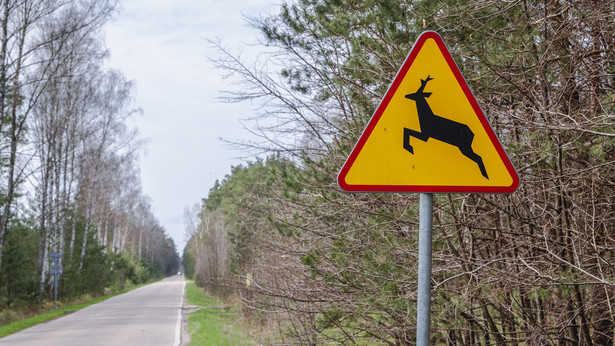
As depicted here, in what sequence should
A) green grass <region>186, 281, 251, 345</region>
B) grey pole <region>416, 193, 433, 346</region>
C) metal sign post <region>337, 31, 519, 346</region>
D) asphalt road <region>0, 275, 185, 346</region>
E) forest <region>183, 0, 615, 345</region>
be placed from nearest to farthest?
1. grey pole <region>416, 193, 433, 346</region>
2. metal sign post <region>337, 31, 519, 346</region>
3. forest <region>183, 0, 615, 345</region>
4. asphalt road <region>0, 275, 185, 346</region>
5. green grass <region>186, 281, 251, 345</region>

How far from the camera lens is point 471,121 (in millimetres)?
2662

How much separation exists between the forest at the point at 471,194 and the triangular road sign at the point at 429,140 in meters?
0.88

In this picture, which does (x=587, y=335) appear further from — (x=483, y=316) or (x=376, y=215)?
(x=376, y=215)

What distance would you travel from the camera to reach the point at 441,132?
2.67 meters

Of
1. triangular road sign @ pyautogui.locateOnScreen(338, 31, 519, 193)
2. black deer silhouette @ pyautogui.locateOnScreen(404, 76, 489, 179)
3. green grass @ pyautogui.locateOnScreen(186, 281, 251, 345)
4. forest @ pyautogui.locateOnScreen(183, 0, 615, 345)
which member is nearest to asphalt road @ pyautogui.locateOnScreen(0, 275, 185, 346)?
green grass @ pyautogui.locateOnScreen(186, 281, 251, 345)

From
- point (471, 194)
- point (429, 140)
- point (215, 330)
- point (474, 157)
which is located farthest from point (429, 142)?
point (215, 330)

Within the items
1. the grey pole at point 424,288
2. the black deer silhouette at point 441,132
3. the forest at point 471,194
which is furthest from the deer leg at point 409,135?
the forest at point 471,194

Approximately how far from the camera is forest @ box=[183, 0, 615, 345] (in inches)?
158

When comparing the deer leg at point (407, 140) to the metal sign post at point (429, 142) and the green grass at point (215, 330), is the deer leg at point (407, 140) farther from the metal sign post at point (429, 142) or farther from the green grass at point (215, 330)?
the green grass at point (215, 330)

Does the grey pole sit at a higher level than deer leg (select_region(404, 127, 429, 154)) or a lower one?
lower

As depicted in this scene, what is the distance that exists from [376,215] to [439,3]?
5.51 ft

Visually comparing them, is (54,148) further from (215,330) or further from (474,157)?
(474,157)

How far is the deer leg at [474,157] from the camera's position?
8.67ft

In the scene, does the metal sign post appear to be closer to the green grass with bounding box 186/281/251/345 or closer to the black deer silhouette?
the black deer silhouette
